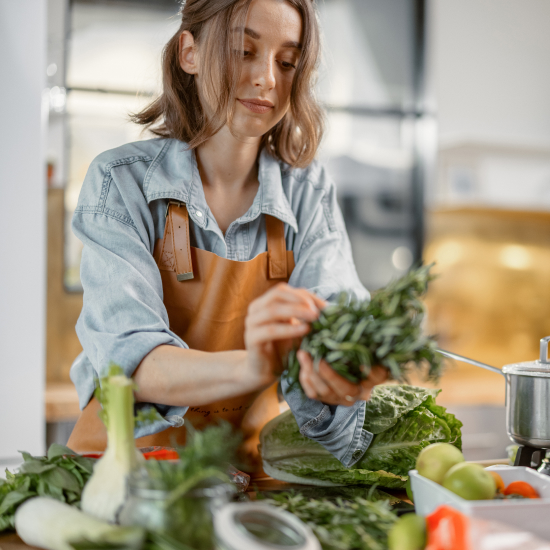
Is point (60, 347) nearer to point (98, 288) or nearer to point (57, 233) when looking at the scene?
point (57, 233)

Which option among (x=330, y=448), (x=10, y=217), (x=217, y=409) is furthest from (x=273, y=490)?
(x=10, y=217)

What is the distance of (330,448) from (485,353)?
2943mm

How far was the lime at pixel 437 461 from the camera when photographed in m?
0.81

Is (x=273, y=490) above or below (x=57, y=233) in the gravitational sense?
below

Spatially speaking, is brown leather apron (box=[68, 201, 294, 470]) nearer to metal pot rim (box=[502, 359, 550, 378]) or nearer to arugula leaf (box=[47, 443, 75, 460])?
arugula leaf (box=[47, 443, 75, 460])

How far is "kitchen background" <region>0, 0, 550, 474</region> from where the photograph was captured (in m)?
2.96

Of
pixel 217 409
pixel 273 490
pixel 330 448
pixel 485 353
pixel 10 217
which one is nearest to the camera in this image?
pixel 273 490

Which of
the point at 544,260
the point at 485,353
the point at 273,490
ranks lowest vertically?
the point at 485,353

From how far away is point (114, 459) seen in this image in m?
0.74

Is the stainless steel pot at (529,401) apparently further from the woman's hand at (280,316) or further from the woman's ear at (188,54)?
the woman's ear at (188,54)

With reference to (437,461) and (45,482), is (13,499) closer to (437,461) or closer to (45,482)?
(45,482)

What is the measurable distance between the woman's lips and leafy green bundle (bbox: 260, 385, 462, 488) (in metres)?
0.58

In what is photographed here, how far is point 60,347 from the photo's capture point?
9.74 ft

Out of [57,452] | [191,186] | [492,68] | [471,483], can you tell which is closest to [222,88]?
[191,186]
